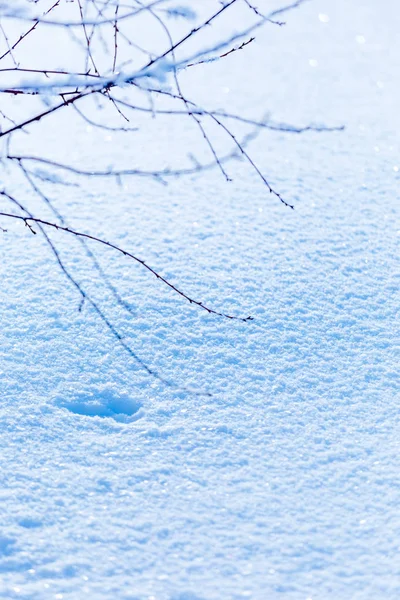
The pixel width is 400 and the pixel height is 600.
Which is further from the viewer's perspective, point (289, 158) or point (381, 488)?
point (289, 158)

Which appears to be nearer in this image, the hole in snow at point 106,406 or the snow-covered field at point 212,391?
the snow-covered field at point 212,391

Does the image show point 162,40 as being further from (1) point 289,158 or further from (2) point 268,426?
(2) point 268,426

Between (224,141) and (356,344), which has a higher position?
(224,141)

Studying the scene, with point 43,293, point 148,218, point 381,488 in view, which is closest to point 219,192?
point 148,218

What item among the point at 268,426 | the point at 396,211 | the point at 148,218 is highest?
the point at 396,211

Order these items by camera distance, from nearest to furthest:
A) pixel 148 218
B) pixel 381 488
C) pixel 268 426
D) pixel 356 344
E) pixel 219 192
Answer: pixel 381 488, pixel 268 426, pixel 356 344, pixel 148 218, pixel 219 192

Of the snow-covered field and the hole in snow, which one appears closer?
the snow-covered field

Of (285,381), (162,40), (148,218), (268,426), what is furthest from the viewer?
(162,40)
